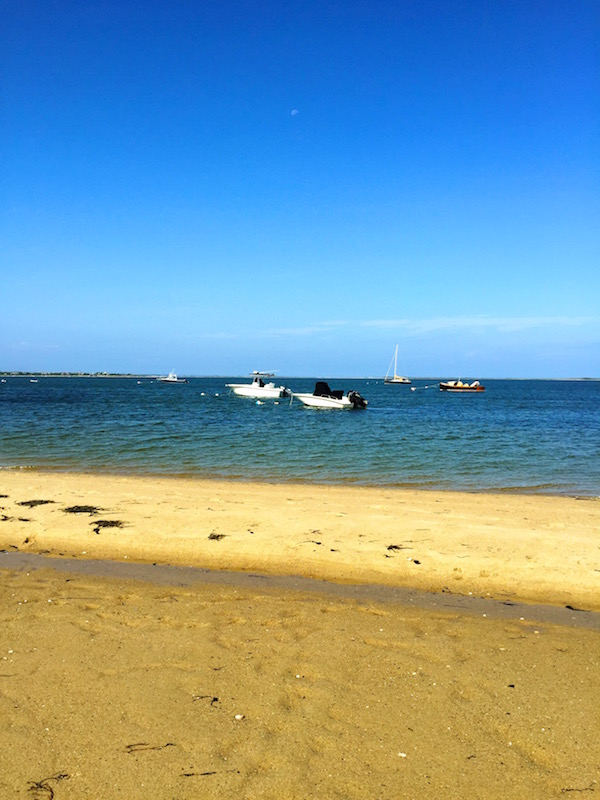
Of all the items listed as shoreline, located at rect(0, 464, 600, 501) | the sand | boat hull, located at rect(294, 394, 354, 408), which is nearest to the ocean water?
shoreline, located at rect(0, 464, 600, 501)

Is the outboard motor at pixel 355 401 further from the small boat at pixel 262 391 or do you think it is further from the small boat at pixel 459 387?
the small boat at pixel 459 387

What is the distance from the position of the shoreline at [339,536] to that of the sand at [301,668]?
0.05 m

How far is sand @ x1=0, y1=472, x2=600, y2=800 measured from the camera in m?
3.69

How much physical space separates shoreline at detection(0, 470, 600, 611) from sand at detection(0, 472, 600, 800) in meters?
0.05

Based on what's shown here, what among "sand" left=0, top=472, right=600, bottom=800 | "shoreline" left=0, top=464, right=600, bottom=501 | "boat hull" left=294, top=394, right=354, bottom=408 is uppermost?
"boat hull" left=294, top=394, right=354, bottom=408

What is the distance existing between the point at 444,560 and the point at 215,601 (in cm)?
353

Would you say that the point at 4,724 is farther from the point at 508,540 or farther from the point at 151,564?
the point at 508,540

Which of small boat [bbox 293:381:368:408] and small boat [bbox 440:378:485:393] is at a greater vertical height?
small boat [bbox 440:378:485:393]

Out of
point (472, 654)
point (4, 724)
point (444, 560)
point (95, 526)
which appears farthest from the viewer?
point (95, 526)

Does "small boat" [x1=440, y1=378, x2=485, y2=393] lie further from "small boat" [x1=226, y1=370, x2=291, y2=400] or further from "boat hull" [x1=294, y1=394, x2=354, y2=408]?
"boat hull" [x1=294, y1=394, x2=354, y2=408]

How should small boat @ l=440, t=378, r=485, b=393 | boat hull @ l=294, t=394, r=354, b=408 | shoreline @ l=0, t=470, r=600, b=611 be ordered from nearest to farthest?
shoreline @ l=0, t=470, r=600, b=611 < boat hull @ l=294, t=394, r=354, b=408 < small boat @ l=440, t=378, r=485, b=393

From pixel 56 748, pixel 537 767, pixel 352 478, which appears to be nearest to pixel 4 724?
pixel 56 748

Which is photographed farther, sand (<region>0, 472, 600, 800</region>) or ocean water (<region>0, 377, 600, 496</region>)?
ocean water (<region>0, 377, 600, 496</region>)

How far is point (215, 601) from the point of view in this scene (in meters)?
6.67
